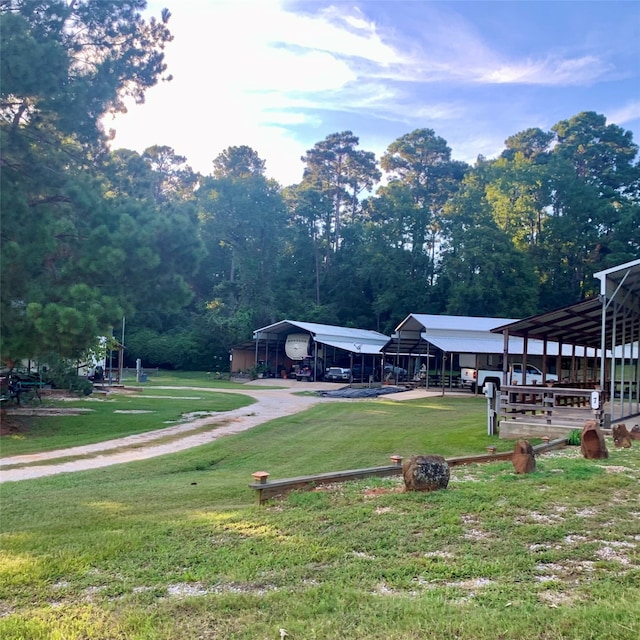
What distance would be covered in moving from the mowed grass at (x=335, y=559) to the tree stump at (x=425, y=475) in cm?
19

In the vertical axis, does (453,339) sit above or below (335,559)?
above

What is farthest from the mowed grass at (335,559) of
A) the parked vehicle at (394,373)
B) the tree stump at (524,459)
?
the parked vehicle at (394,373)

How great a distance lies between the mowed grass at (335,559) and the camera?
335cm

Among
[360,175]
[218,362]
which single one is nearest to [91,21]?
[218,362]

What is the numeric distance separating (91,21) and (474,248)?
36.2m

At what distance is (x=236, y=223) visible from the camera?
185 feet

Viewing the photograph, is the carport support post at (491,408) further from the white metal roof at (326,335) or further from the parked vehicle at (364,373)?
the parked vehicle at (364,373)

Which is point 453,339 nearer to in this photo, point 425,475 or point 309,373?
point 309,373

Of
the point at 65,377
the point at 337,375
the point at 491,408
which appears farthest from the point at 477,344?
the point at 65,377

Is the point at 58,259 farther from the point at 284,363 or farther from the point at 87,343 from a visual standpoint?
the point at 284,363

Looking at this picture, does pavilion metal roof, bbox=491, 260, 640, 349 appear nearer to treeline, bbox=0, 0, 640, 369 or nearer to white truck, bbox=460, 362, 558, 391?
white truck, bbox=460, 362, 558, 391

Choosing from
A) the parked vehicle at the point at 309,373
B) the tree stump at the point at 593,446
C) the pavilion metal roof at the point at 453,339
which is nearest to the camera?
the tree stump at the point at 593,446

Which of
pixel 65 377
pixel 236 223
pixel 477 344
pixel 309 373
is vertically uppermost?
pixel 236 223

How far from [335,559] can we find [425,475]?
235cm
